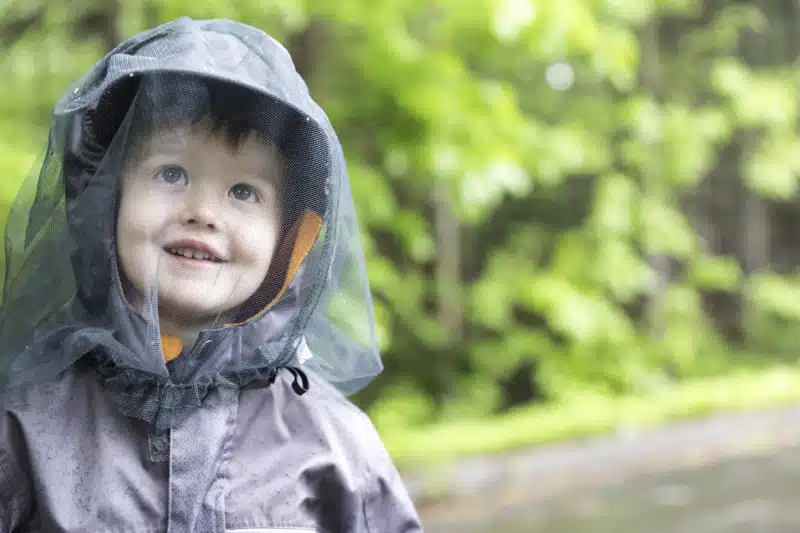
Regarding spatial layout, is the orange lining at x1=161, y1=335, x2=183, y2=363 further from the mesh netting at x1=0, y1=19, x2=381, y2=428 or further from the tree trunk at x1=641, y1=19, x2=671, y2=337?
the tree trunk at x1=641, y1=19, x2=671, y2=337

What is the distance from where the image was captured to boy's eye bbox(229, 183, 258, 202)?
4.62ft

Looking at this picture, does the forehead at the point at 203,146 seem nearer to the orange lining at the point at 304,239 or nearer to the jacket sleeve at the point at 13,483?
the orange lining at the point at 304,239

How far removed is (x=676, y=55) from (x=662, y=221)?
259cm

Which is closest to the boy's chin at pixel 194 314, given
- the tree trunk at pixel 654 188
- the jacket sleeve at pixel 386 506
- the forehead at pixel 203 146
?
the forehead at pixel 203 146

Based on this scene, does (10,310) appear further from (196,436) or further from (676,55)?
(676,55)

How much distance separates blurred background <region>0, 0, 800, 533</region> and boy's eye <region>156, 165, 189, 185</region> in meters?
0.92

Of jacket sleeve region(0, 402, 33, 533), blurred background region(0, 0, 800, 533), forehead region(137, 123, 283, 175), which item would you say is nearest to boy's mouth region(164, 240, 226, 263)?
forehead region(137, 123, 283, 175)

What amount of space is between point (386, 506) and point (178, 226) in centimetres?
58

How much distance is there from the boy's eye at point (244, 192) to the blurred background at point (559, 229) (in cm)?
96

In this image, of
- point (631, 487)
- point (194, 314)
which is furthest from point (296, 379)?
point (631, 487)

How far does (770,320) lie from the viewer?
10273mm

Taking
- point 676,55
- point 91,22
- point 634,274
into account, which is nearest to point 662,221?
point 634,274

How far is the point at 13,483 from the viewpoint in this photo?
4.27ft

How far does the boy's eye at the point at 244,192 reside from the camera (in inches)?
55.5
